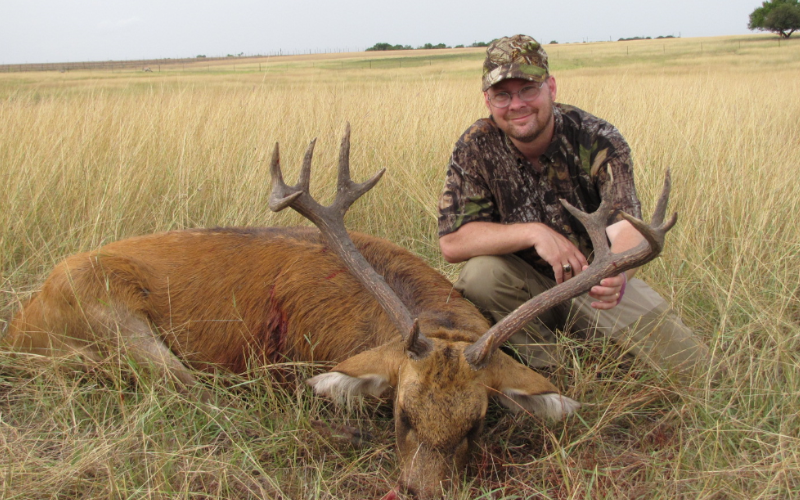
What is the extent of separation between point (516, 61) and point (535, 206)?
874mm

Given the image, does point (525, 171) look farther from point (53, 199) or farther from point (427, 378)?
point (53, 199)

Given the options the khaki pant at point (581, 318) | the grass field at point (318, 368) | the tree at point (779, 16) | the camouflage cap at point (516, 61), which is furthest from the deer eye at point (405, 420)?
the tree at point (779, 16)

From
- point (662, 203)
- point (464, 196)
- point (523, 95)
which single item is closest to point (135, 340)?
point (464, 196)

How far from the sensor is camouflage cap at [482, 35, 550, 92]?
3.75 m

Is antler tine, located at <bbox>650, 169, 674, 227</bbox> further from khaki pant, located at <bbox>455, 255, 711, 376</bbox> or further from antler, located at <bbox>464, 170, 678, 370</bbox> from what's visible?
khaki pant, located at <bbox>455, 255, 711, 376</bbox>

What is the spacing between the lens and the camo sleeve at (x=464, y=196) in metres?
3.90

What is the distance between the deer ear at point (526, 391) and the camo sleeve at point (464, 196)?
1242 mm

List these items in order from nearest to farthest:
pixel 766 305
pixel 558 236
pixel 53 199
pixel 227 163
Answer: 1. pixel 558 236
2. pixel 766 305
3. pixel 53 199
4. pixel 227 163

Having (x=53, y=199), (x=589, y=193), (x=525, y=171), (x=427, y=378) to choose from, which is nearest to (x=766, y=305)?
(x=589, y=193)

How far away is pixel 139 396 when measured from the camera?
3.38 metres

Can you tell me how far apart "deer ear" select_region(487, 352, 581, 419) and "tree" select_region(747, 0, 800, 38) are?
70.3 m

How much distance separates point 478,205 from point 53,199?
361 centimetres

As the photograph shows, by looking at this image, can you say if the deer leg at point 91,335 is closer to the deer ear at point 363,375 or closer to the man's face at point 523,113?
the deer ear at point 363,375

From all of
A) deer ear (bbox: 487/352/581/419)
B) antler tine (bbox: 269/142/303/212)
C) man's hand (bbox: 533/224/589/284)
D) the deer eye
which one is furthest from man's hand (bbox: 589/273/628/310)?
antler tine (bbox: 269/142/303/212)
